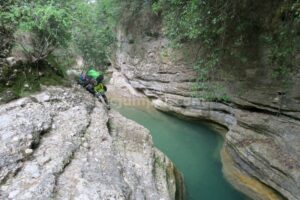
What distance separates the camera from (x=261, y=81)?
6699mm

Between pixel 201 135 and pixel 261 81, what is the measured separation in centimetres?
301

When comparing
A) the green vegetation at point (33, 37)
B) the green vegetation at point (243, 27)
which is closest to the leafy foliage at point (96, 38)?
the green vegetation at point (33, 37)

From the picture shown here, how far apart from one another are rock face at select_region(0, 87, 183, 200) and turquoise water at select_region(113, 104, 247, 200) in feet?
4.33

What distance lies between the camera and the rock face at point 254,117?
5.46 m

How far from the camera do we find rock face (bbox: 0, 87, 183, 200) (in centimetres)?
309

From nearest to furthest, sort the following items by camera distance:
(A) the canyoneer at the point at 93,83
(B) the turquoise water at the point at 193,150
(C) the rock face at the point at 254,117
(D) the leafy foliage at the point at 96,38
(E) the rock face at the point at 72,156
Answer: (E) the rock face at the point at 72,156 < (C) the rock face at the point at 254,117 < (B) the turquoise water at the point at 193,150 < (A) the canyoneer at the point at 93,83 < (D) the leafy foliage at the point at 96,38

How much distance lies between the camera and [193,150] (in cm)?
830

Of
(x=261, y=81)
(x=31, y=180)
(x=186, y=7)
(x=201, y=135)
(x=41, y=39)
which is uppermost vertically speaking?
(x=186, y=7)

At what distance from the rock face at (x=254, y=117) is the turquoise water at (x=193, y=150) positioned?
46 centimetres

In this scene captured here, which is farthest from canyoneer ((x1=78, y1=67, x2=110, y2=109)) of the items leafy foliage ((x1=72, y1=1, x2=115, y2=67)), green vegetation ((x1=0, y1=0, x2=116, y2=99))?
leafy foliage ((x1=72, y1=1, x2=115, y2=67))

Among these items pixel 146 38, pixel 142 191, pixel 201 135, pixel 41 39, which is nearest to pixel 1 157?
pixel 142 191

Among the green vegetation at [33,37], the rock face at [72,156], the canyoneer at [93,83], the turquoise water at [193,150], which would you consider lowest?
the turquoise water at [193,150]

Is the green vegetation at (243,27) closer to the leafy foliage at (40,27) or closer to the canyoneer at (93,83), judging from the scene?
the canyoneer at (93,83)

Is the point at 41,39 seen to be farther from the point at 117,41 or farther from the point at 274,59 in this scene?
the point at 117,41
